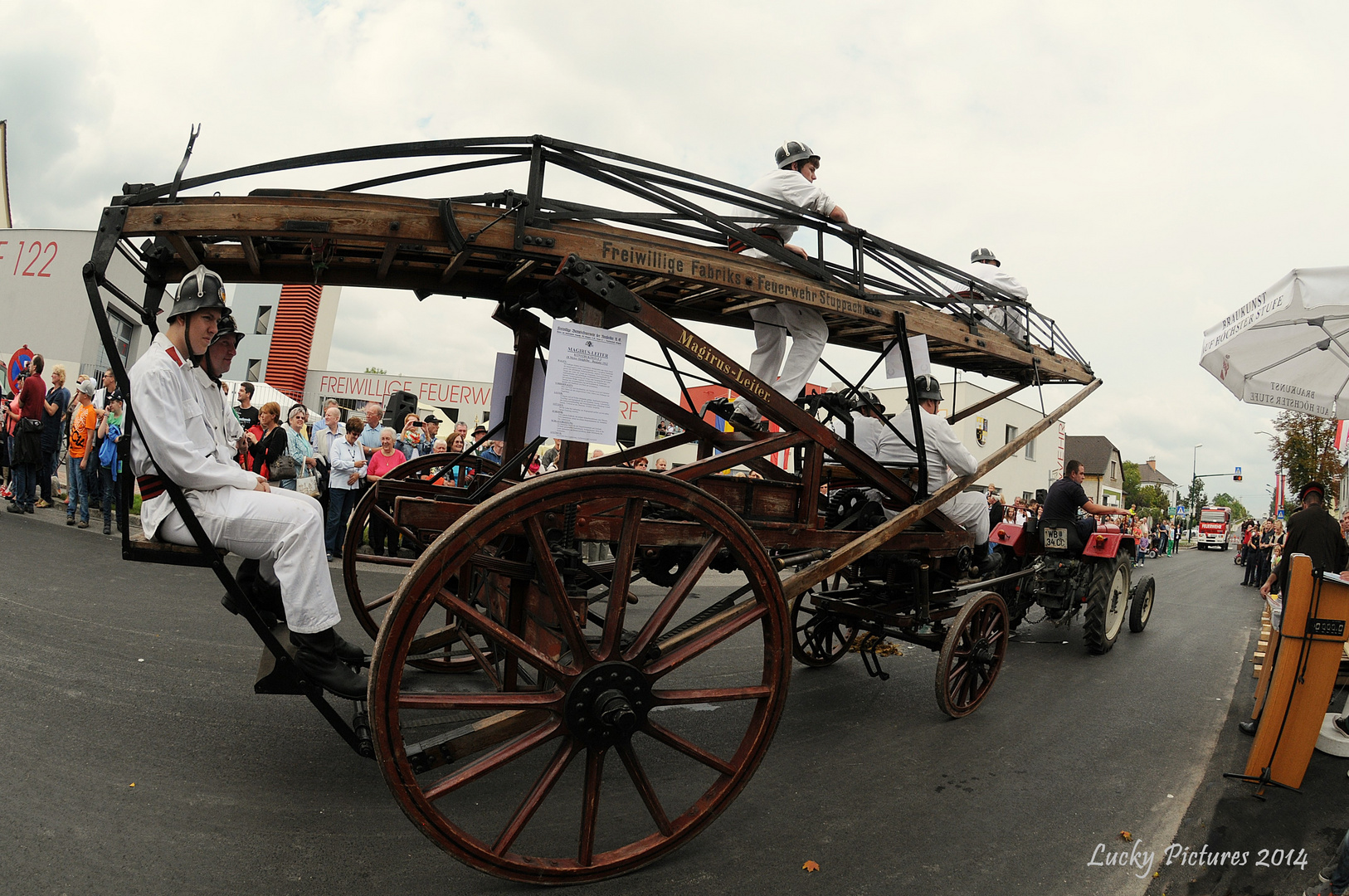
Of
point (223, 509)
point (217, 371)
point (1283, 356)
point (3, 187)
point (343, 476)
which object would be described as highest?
point (3, 187)

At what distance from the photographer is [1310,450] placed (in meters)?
22.6

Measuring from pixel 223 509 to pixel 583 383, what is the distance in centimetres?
151

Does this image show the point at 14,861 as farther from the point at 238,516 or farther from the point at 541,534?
the point at 541,534

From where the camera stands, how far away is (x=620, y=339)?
325 centimetres

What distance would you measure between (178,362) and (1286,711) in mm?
5887

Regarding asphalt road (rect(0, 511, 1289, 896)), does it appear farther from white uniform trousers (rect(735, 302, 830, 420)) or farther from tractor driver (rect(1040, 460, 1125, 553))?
white uniform trousers (rect(735, 302, 830, 420))

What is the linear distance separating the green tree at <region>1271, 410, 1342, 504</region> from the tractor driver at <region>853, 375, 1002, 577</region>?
21.6 m

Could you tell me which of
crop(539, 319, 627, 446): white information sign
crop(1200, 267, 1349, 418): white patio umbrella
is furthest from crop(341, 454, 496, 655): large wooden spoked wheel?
crop(1200, 267, 1349, 418): white patio umbrella

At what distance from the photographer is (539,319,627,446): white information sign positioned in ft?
10.2

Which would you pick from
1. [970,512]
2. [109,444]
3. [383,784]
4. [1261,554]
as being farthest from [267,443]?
[1261,554]

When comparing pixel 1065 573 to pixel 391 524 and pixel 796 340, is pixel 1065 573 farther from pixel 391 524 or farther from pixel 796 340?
pixel 391 524

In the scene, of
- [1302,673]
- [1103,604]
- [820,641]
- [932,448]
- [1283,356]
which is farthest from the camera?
[1103,604]

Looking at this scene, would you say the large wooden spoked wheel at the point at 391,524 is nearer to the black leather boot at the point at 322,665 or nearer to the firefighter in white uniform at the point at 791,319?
the black leather boot at the point at 322,665

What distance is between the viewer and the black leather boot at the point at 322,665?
3059mm
